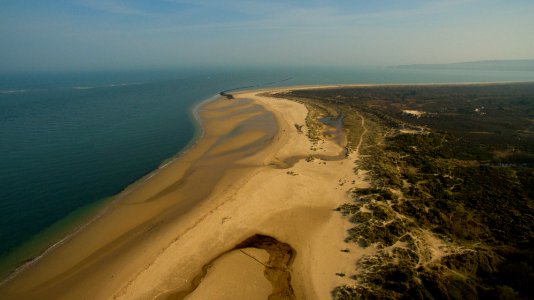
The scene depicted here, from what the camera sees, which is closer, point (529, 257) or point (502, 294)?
point (502, 294)

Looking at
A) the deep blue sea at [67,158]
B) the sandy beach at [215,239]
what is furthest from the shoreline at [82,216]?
the sandy beach at [215,239]

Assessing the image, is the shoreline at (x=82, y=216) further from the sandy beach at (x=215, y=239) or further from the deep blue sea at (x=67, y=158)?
the sandy beach at (x=215, y=239)

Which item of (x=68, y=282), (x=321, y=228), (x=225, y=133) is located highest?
(x=225, y=133)

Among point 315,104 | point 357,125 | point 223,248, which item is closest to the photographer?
point 223,248

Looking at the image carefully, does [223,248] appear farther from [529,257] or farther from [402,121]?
[402,121]

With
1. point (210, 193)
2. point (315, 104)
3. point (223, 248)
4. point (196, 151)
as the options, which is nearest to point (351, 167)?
point (210, 193)

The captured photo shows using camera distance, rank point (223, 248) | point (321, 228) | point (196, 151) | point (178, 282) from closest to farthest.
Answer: point (178, 282) < point (223, 248) < point (321, 228) < point (196, 151)

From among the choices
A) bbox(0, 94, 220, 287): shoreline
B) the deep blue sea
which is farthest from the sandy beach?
the deep blue sea

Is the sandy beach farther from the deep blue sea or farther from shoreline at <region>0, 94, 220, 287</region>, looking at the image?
the deep blue sea

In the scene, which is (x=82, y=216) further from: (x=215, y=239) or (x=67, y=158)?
(x=67, y=158)
